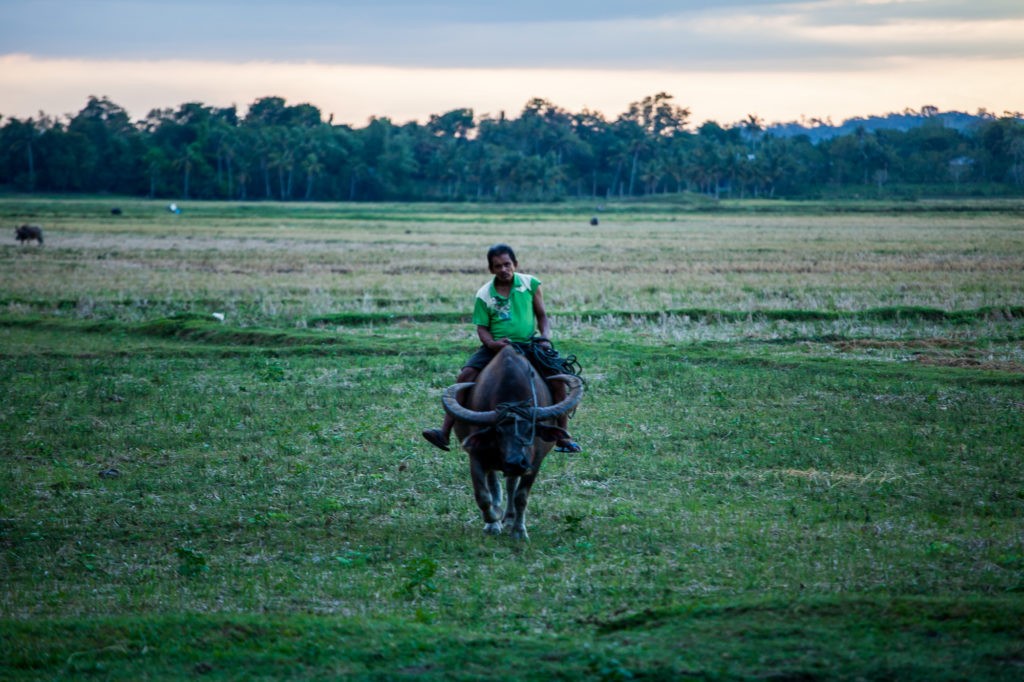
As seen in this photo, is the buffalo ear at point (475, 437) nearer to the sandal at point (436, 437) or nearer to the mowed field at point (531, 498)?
the sandal at point (436, 437)

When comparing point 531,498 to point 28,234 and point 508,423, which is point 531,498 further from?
point 28,234

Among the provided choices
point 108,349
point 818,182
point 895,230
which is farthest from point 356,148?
point 108,349

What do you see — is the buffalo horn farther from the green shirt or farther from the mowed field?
the mowed field

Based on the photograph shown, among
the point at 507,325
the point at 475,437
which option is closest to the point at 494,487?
the point at 475,437

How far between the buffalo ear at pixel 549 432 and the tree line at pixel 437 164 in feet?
344

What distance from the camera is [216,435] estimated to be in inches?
526

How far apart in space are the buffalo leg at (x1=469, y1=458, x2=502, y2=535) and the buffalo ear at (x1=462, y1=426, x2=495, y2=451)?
0.55 feet

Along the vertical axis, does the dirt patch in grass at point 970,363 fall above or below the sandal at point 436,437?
below

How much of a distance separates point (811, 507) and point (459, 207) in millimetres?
90404

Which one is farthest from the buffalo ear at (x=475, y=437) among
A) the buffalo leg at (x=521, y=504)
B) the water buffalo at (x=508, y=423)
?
the buffalo leg at (x=521, y=504)

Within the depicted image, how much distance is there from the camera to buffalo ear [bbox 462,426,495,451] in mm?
8664

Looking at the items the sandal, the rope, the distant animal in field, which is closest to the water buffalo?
the rope

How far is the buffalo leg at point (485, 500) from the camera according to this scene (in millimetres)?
8891

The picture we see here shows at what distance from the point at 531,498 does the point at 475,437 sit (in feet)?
6.75
